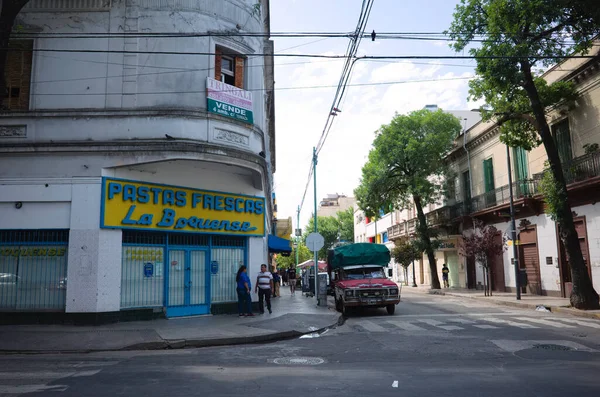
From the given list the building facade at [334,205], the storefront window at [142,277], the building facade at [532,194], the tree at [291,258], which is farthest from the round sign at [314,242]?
the building facade at [334,205]

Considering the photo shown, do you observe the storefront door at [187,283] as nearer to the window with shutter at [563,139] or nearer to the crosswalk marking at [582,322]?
the crosswalk marking at [582,322]

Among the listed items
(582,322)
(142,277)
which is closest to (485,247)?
(582,322)

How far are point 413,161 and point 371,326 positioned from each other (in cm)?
1973

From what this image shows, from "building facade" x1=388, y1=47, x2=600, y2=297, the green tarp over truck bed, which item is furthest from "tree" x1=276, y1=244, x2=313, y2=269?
the green tarp over truck bed

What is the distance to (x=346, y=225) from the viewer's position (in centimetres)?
7931

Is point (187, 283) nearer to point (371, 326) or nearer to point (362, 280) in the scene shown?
point (371, 326)

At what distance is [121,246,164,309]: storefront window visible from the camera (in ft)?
45.9

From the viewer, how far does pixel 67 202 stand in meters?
13.5

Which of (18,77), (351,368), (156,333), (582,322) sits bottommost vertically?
(582,322)

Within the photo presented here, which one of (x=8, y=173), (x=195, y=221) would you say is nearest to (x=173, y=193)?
(x=195, y=221)

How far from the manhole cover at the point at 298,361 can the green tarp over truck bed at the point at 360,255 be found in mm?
11674

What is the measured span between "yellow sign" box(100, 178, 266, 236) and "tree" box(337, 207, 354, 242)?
61185mm

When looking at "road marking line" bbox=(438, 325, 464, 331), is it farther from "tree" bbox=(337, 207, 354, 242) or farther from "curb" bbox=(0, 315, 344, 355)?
"tree" bbox=(337, 207, 354, 242)

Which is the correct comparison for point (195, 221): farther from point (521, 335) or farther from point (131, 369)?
point (521, 335)
